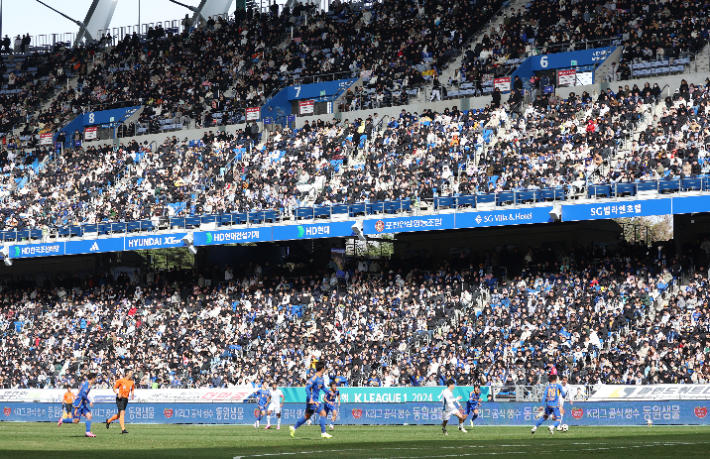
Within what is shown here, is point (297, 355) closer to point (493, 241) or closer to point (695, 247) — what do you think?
point (493, 241)

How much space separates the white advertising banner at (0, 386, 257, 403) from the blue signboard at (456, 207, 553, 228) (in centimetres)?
1130

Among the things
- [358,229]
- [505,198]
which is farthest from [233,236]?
[505,198]

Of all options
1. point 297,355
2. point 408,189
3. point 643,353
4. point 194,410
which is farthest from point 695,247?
point 194,410

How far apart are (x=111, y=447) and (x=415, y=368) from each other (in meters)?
18.0

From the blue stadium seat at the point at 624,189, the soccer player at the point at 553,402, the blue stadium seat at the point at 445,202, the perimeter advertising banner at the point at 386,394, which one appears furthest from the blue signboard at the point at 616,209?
the soccer player at the point at 553,402

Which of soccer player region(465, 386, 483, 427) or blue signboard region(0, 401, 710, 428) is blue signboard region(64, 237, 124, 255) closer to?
blue signboard region(0, 401, 710, 428)

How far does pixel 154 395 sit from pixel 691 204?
21886 millimetres

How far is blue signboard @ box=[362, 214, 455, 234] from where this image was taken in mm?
42875

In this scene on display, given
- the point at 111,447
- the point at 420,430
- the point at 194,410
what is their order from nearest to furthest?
the point at 111,447 → the point at 420,430 → the point at 194,410

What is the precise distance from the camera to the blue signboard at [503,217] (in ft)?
134

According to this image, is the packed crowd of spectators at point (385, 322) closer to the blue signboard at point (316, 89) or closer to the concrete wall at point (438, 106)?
the concrete wall at point (438, 106)

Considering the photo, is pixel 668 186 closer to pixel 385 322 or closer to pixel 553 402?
pixel 385 322

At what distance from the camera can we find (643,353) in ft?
116

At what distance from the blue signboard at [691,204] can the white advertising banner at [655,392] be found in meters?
8.75
